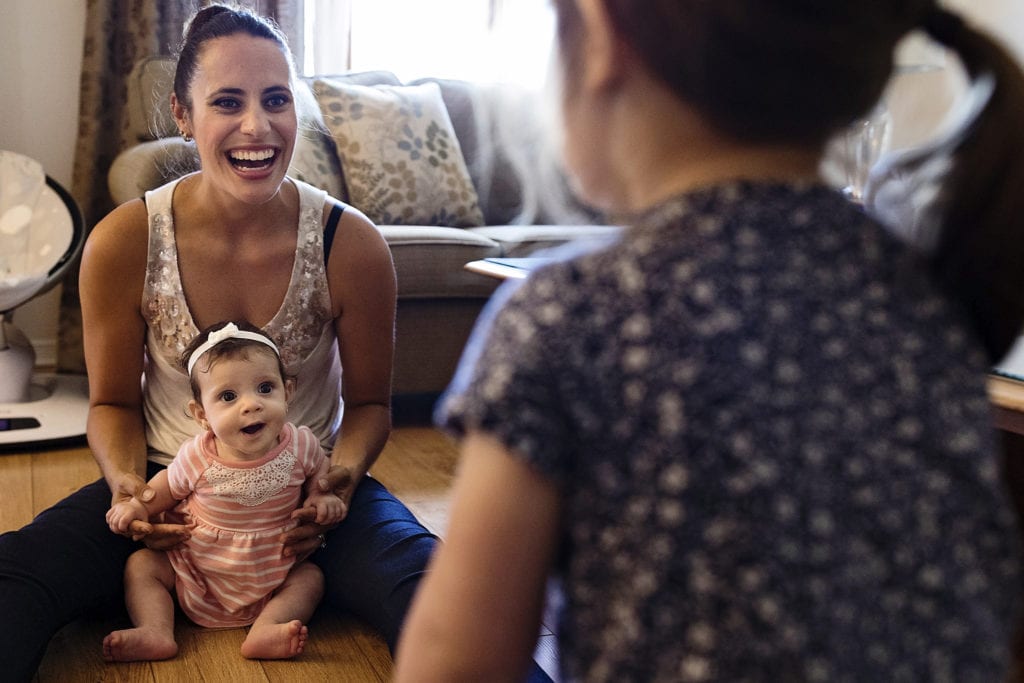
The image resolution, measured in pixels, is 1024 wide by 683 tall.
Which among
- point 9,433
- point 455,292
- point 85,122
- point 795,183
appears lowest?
point 9,433

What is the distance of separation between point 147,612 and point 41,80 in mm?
2411

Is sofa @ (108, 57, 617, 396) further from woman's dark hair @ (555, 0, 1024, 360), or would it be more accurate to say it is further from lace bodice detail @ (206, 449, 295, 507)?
woman's dark hair @ (555, 0, 1024, 360)

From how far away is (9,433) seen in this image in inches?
105

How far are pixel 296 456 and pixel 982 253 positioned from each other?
3.96ft

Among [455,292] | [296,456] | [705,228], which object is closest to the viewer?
[705,228]

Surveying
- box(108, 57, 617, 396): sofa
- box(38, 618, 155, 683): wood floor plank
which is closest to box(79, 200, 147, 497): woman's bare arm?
box(38, 618, 155, 683): wood floor plank

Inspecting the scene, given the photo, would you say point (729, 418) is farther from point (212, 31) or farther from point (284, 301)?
point (212, 31)

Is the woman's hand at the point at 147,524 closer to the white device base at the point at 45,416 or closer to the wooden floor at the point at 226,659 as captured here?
the wooden floor at the point at 226,659

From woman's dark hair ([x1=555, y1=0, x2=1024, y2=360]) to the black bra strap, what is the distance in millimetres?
1218

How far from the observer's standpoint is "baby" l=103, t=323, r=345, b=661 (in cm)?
161

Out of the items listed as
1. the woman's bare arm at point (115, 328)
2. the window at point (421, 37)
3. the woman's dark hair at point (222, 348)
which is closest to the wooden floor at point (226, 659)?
the woman's bare arm at point (115, 328)

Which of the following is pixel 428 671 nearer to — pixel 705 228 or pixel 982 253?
pixel 705 228

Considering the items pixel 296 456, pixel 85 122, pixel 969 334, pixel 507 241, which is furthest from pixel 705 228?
pixel 85 122

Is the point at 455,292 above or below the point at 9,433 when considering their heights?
above
